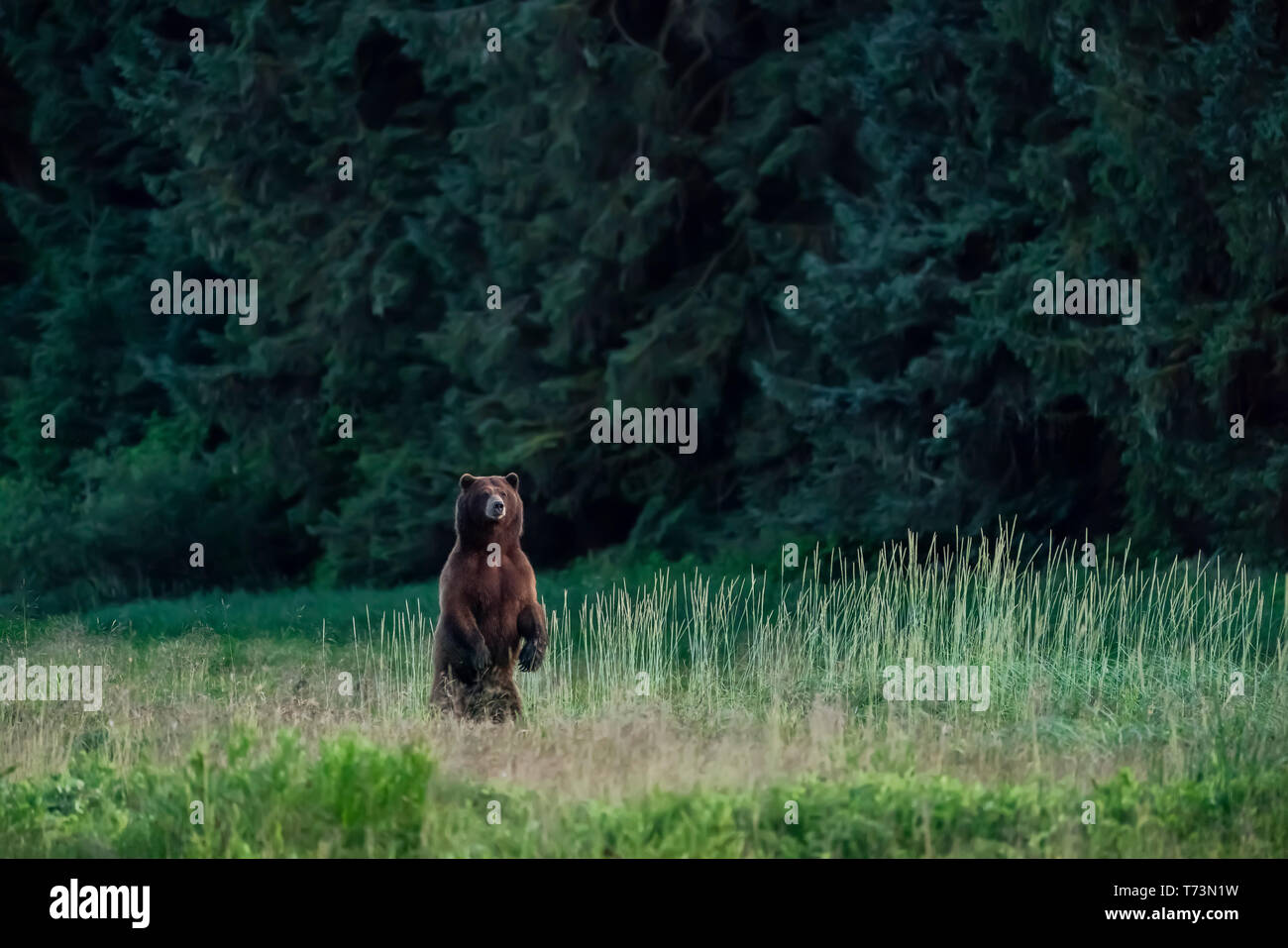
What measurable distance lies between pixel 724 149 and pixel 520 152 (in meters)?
→ 2.34

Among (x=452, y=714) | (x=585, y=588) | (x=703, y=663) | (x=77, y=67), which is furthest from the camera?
(x=77, y=67)

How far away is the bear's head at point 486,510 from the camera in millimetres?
8906

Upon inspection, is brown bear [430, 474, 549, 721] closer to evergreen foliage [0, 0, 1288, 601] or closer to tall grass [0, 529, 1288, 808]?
tall grass [0, 529, 1288, 808]

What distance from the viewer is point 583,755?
26.5 ft

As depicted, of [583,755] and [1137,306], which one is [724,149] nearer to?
[1137,306]

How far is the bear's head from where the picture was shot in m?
8.91

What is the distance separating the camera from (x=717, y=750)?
8.28m

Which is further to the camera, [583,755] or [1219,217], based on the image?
[1219,217]

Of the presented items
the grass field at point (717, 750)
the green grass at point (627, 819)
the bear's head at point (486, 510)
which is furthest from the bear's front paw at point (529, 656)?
the green grass at point (627, 819)

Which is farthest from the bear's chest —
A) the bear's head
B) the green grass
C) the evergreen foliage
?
the evergreen foliage

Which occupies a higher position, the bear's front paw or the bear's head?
the bear's head

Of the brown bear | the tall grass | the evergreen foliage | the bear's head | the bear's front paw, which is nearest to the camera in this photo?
the tall grass

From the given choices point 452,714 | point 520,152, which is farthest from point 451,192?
point 452,714

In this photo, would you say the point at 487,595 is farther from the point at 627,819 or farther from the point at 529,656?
the point at 627,819
